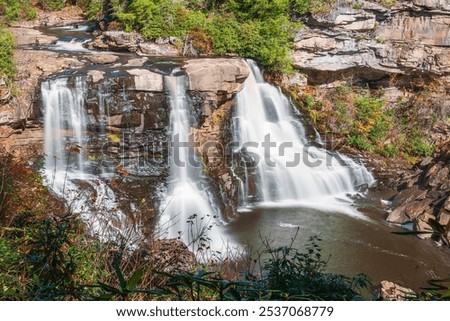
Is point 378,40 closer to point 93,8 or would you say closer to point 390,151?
point 390,151

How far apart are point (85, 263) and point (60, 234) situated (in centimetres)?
88

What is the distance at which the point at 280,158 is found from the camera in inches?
516

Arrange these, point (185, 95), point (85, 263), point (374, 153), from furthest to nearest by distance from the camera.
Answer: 1. point (374, 153)
2. point (185, 95)
3. point (85, 263)

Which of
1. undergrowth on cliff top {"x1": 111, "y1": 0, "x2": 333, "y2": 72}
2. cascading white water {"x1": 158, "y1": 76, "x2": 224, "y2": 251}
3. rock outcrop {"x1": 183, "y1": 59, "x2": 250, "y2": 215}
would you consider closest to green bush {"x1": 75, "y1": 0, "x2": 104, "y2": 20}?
undergrowth on cliff top {"x1": 111, "y1": 0, "x2": 333, "y2": 72}

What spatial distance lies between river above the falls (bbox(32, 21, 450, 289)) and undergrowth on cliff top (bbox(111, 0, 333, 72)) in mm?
3312

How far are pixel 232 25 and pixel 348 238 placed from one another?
878 cm

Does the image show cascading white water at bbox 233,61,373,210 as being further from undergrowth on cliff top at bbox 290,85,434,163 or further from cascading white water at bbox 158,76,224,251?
cascading white water at bbox 158,76,224,251

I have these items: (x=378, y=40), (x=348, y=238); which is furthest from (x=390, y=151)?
(x=348, y=238)

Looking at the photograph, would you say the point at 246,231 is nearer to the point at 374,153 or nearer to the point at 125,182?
the point at 125,182

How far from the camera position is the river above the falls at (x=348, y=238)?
8.69 meters

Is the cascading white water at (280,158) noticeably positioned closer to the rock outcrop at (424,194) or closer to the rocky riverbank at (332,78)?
the rocky riverbank at (332,78)

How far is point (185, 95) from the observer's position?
11578 mm

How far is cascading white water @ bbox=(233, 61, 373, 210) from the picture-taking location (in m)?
12.0
